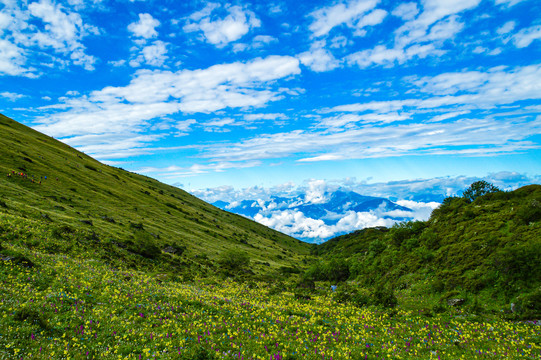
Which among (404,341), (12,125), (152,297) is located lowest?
(152,297)

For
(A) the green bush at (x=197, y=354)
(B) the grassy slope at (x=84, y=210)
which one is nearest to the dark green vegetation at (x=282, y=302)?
(A) the green bush at (x=197, y=354)

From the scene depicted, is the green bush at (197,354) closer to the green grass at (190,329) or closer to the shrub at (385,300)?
the green grass at (190,329)

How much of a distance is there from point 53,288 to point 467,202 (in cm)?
5649

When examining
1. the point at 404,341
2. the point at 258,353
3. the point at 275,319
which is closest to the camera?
the point at 258,353

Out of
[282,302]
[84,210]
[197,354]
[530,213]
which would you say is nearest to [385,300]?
[282,302]

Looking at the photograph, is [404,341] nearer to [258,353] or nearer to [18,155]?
[258,353]

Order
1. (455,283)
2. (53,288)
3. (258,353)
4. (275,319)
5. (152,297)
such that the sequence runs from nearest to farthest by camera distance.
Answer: (258,353), (53,288), (275,319), (152,297), (455,283)

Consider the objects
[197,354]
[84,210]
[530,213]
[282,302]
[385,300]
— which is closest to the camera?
[197,354]

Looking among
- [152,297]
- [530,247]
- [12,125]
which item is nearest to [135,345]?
[152,297]

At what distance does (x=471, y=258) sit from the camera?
90.0 ft

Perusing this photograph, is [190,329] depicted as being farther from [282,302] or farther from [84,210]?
[84,210]

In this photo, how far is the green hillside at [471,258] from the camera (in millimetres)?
21578

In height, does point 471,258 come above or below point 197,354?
above

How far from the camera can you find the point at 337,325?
730 inches
